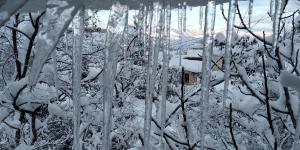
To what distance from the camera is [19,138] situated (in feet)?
16.4

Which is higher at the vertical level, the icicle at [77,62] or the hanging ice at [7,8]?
the hanging ice at [7,8]

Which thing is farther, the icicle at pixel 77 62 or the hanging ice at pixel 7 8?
the icicle at pixel 77 62

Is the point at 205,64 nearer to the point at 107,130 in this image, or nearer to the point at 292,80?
the point at 107,130

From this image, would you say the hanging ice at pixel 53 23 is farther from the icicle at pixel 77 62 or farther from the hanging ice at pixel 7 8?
the icicle at pixel 77 62

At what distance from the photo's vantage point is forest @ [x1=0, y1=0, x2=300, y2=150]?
0.61 meters

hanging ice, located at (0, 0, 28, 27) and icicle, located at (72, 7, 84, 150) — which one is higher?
hanging ice, located at (0, 0, 28, 27)

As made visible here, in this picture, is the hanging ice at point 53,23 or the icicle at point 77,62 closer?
the hanging ice at point 53,23

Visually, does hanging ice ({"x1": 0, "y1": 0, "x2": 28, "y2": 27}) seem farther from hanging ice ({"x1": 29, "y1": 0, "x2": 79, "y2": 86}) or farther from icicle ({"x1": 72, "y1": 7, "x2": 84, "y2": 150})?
icicle ({"x1": 72, "y1": 7, "x2": 84, "y2": 150})

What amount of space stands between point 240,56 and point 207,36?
21.0 ft

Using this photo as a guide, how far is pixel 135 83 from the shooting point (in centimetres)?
899

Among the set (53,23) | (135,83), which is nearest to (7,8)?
(53,23)

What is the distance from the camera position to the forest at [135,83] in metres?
0.61

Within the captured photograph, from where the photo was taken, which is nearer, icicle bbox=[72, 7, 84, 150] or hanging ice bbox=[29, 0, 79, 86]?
hanging ice bbox=[29, 0, 79, 86]

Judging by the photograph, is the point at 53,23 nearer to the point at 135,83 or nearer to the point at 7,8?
the point at 7,8
